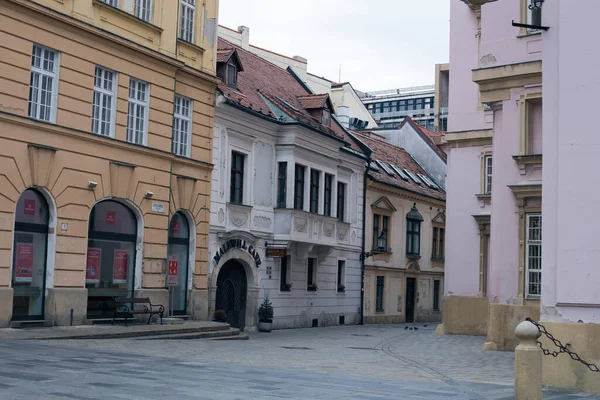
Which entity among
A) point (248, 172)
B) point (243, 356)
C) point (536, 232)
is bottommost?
point (243, 356)

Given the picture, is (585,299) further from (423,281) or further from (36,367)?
(423,281)

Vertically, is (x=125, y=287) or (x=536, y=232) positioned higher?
(x=536, y=232)

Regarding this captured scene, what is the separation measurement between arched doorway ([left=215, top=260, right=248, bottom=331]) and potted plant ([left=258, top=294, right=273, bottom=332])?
1.92 ft

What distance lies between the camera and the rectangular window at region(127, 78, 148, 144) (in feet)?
81.4

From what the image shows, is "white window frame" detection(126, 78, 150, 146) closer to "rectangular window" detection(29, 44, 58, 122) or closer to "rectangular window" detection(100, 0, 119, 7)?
"rectangular window" detection(100, 0, 119, 7)

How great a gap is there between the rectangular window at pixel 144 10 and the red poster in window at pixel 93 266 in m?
6.90

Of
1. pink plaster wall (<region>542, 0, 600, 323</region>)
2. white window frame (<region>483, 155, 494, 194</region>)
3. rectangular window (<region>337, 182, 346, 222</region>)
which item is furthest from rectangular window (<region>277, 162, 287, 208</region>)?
pink plaster wall (<region>542, 0, 600, 323</region>)

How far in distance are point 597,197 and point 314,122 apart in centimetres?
2169

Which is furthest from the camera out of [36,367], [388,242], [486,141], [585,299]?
[388,242]

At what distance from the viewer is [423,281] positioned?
4675cm

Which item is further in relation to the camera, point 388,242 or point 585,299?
point 388,242

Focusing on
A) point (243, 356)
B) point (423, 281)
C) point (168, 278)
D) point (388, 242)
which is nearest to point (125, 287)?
point (168, 278)

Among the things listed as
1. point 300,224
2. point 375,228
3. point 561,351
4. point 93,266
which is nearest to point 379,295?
point 375,228

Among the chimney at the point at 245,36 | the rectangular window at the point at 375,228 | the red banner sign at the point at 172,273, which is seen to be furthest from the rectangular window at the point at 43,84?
the rectangular window at the point at 375,228
